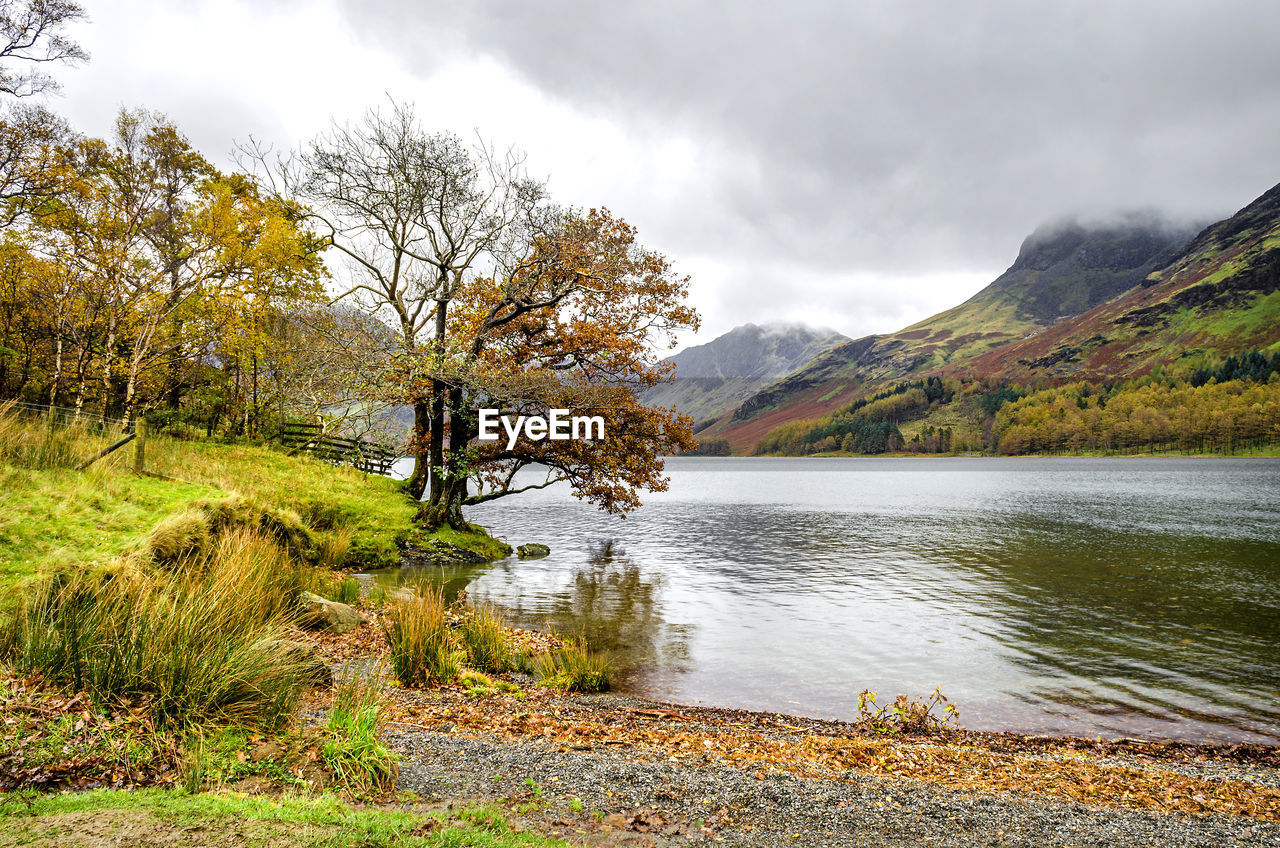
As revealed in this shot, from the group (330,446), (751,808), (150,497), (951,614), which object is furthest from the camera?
(330,446)

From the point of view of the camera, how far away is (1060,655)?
1439 cm

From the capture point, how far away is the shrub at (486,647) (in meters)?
11.9

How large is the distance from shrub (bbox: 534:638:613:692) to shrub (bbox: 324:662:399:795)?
186 inches

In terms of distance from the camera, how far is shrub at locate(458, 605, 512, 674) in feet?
38.9

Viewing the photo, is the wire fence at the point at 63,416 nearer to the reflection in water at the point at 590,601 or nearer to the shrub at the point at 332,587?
the shrub at the point at 332,587

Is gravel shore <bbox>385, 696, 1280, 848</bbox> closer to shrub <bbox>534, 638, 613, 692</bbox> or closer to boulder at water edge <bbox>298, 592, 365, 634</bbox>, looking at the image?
shrub <bbox>534, 638, 613, 692</bbox>

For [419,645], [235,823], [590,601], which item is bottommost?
[590,601]

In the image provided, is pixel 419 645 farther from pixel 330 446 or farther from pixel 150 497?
pixel 330 446

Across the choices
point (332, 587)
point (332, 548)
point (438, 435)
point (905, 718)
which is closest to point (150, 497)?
point (332, 587)

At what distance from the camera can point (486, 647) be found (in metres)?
12.0

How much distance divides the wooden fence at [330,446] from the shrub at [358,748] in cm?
2554

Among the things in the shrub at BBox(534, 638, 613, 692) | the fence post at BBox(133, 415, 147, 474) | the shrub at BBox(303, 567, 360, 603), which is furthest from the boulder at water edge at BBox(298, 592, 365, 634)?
the fence post at BBox(133, 415, 147, 474)

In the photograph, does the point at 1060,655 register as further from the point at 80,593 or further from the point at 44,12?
the point at 44,12

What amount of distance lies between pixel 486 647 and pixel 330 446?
2441cm
